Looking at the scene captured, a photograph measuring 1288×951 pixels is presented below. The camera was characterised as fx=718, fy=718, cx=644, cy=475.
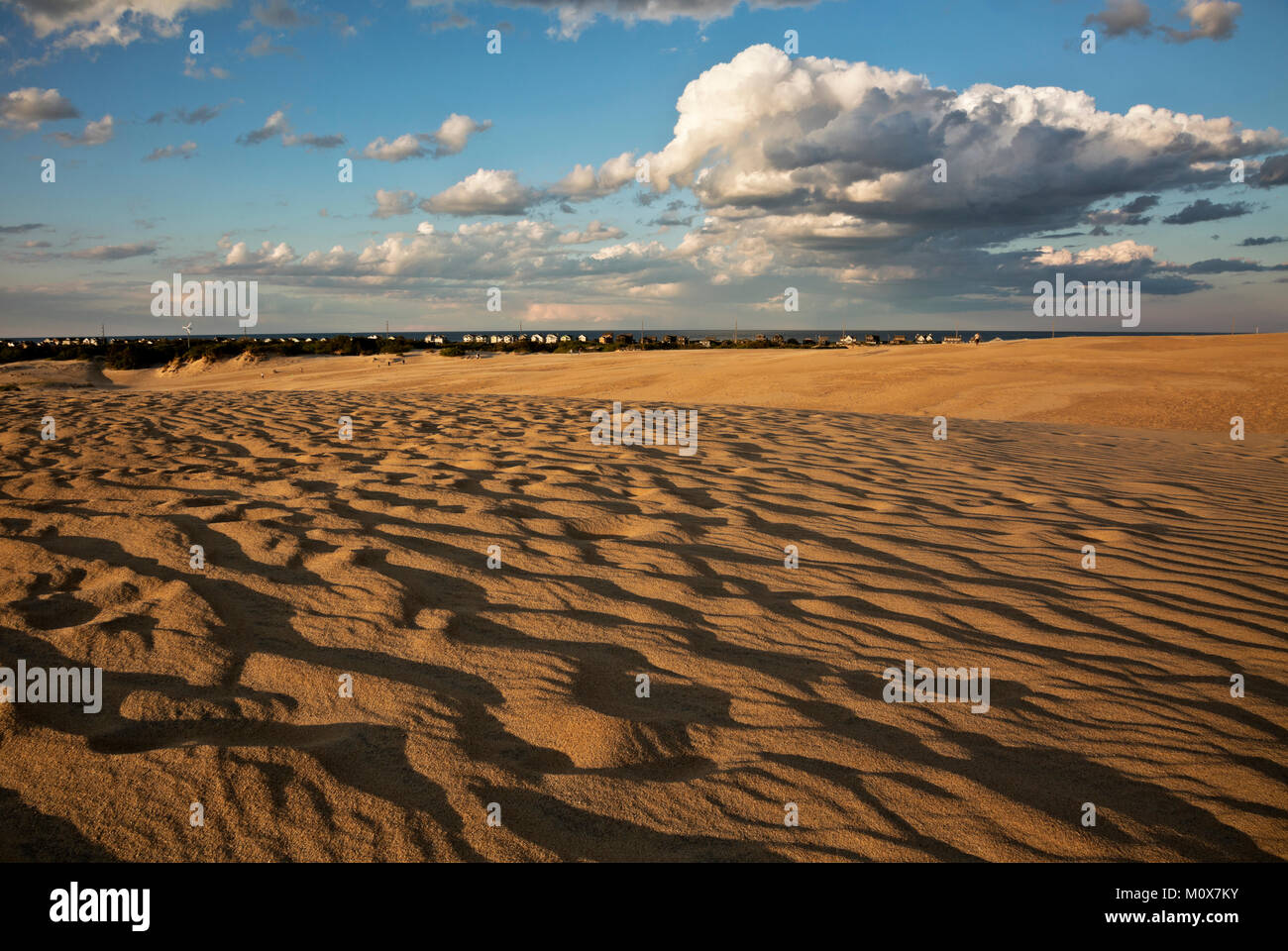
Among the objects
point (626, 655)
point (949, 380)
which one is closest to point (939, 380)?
point (949, 380)

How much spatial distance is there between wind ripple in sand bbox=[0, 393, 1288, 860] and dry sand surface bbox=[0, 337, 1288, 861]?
1 cm

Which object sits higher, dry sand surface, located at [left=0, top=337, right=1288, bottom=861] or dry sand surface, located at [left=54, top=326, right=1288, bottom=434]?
dry sand surface, located at [left=54, top=326, right=1288, bottom=434]

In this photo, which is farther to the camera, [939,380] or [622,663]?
[939,380]

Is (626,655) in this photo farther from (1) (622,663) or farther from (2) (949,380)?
(2) (949,380)

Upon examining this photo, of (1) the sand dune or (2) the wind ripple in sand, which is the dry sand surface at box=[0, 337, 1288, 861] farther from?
(1) the sand dune

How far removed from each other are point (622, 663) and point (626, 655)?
0.07m

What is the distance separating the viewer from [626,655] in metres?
3.03

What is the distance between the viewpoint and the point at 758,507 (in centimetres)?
513

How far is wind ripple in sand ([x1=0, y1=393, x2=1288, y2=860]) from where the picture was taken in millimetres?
2074

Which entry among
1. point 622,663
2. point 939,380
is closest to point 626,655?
point 622,663

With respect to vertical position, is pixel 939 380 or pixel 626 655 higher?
pixel 939 380

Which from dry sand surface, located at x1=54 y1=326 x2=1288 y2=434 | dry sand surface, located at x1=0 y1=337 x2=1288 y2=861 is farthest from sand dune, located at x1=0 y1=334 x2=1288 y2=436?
dry sand surface, located at x1=0 y1=337 x2=1288 y2=861
